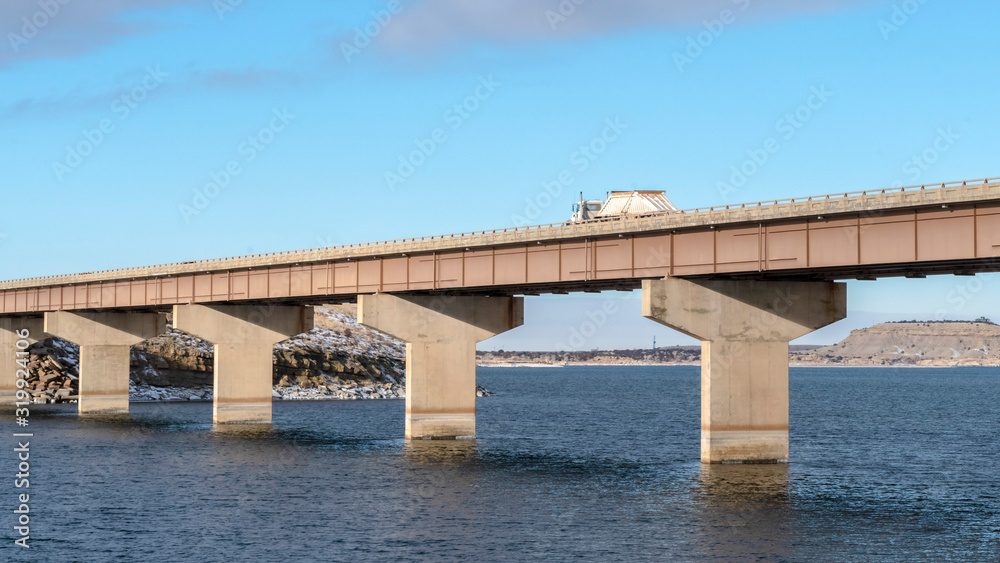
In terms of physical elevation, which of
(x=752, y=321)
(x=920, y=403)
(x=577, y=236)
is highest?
(x=577, y=236)

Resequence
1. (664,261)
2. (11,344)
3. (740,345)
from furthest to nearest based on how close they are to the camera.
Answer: (11,344) < (664,261) < (740,345)

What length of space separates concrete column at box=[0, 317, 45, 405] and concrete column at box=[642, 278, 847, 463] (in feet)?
259

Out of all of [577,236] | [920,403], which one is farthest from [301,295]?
[920,403]

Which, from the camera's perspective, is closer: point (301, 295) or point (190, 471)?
point (190, 471)

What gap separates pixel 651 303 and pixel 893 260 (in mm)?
11009

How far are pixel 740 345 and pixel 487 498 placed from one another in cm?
1473

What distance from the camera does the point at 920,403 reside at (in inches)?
5684

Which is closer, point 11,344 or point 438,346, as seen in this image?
point 438,346

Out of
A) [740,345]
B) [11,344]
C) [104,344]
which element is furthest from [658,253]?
[11,344]

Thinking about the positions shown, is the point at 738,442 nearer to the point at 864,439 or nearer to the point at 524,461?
the point at 524,461

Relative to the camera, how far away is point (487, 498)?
134ft

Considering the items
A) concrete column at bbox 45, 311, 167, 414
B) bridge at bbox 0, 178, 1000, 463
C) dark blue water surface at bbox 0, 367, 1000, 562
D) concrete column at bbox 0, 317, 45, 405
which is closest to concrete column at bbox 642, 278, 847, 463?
bridge at bbox 0, 178, 1000, 463

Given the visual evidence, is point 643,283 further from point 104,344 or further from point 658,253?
point 104,344

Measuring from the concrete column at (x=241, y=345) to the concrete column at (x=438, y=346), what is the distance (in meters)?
17.4
